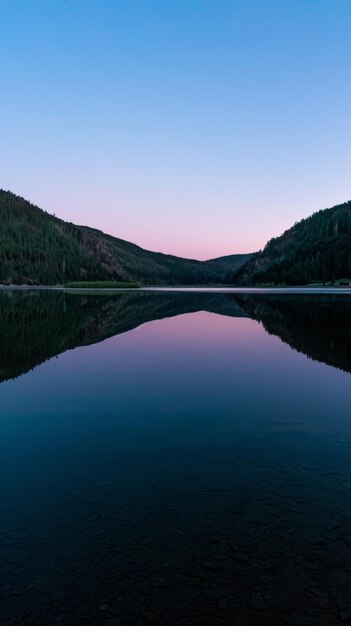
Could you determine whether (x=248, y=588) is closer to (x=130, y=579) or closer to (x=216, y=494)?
(x=130, y=579)

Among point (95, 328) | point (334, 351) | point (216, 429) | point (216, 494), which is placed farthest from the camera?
point (95, 328)

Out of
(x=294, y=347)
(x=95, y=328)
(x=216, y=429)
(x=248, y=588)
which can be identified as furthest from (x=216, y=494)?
(x=95, y=328)

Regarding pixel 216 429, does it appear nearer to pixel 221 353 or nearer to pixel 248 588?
pixel 248 588

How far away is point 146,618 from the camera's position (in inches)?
205

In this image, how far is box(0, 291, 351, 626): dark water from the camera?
219 inches

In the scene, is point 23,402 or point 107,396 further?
point 107,396

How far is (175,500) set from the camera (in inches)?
318

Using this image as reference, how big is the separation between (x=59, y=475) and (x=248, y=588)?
4956 millimetres

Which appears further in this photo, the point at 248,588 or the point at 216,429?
the point at 216,429

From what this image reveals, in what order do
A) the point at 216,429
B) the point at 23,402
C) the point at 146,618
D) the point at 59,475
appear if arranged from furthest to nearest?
the point at 23,402
the point at 216,429
the point at 59,475
the point at 146,618

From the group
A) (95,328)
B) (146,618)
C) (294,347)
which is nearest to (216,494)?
(146,618)

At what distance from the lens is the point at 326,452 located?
10750 millimetres

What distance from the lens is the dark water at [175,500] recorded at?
5.57m

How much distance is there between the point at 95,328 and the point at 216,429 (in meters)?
26.9
